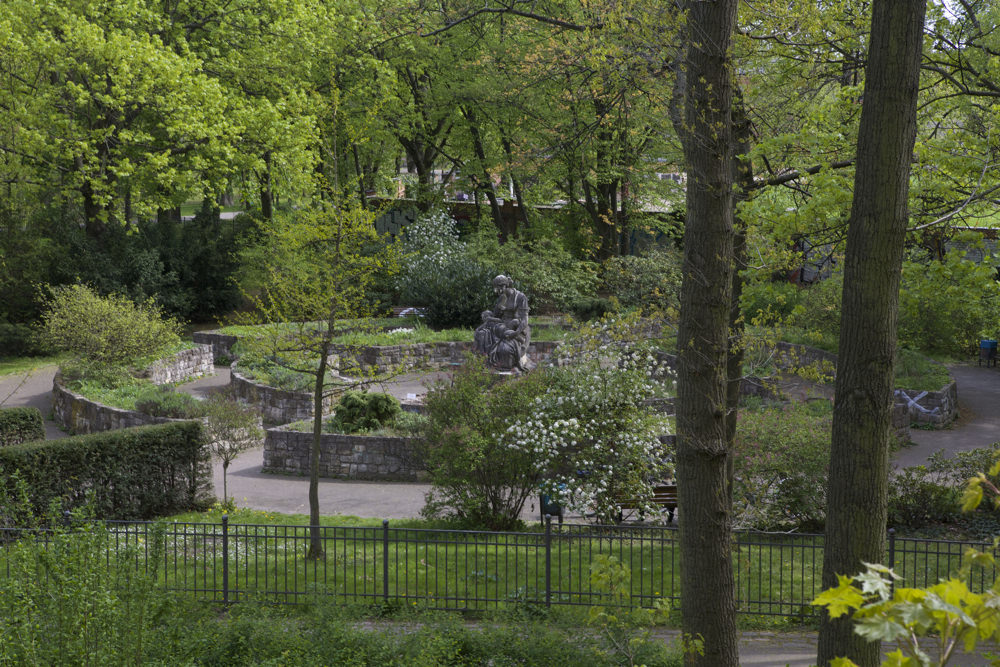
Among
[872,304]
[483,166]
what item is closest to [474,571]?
[872,304]

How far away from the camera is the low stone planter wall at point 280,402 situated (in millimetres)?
19375

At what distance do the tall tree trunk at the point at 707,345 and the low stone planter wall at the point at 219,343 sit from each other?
2073cm

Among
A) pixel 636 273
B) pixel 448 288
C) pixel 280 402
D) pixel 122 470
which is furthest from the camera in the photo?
pixel 636 273

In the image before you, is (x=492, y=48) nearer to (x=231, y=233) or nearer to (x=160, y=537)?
(x=231, y=233)

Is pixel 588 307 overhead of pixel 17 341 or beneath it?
overhead

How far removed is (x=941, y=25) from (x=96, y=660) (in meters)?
11.4

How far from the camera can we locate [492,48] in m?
28.6

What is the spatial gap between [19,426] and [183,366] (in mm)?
8002

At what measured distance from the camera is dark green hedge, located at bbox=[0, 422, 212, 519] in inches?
486

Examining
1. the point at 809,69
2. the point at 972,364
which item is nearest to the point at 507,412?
the point at 809,69

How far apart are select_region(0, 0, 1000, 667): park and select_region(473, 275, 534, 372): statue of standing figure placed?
10 centimetres

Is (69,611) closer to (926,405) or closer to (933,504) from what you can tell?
(933,504)

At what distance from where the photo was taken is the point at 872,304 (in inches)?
212

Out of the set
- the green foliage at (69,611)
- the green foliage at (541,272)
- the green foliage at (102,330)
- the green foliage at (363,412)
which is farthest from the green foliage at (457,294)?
the green foliage at (69,611)
